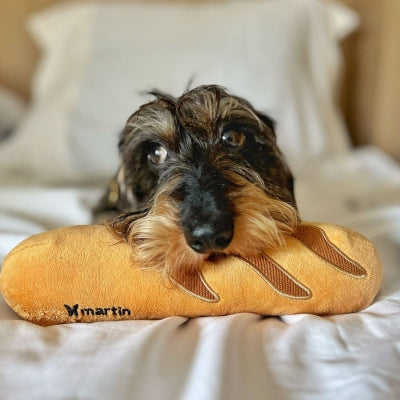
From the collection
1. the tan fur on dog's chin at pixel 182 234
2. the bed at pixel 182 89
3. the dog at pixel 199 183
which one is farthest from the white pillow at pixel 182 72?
the tan fur on dog's chin at pixel 182 234

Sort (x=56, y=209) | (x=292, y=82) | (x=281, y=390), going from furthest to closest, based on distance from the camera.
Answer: (x=292, y=82) < (x=56, y=209) < (x=281, y=390)

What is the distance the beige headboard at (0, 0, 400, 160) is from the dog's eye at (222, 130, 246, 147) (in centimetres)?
154

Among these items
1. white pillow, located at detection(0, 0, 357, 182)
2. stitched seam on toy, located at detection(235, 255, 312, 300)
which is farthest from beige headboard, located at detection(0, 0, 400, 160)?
stitched seam on toy, located at detection(235, 255, 312, 300)

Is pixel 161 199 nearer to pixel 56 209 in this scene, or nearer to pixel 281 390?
pixel 281 390

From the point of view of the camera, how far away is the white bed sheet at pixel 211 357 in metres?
0.75

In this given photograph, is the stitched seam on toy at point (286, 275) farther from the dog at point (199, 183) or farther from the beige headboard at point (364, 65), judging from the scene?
the beige headboard at point (364, 65)

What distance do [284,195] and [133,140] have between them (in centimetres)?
40

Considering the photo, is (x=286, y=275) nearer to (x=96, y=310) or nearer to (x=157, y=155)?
(x=96, y=310)

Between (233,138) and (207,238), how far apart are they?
39 centimetres

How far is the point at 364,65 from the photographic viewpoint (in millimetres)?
2742

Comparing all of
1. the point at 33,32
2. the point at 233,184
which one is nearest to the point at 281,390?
the point at 233,184

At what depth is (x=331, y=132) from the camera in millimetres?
2398

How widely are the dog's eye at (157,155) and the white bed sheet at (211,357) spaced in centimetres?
42

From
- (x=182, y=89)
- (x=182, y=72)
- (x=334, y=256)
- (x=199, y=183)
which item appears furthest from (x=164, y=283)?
(x=182, y=72)
